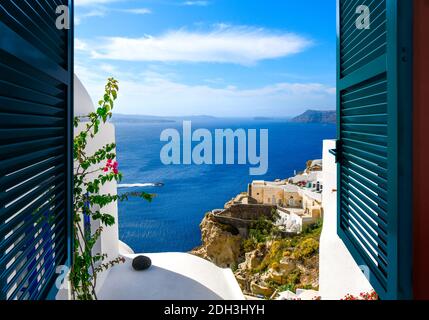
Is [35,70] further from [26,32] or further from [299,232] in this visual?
[299,232]

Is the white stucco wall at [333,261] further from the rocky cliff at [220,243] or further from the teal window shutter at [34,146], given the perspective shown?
the rocky cliff at [220,243]

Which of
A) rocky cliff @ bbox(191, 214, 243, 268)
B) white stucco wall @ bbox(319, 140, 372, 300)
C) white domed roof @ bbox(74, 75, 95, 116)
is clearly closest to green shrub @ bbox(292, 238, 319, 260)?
rocky cliff @ bbox(191, 214, 243, 268)

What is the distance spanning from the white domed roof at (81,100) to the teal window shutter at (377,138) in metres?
2.99

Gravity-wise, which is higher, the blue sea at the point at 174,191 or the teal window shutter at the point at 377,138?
the teal window shutter at the point at 377,138

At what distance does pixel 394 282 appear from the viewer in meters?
1.31

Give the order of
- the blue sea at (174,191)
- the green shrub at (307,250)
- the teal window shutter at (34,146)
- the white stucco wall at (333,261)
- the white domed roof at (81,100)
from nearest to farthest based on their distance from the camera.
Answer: the teal window shutter at (34,146)
the white stucco wall at (333,261)
the white domed roof at (81,100)
the green shrub at (307,250)
the blue sea at (174,191)

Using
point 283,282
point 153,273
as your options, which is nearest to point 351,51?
point 153,273

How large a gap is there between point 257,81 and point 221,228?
34274mm

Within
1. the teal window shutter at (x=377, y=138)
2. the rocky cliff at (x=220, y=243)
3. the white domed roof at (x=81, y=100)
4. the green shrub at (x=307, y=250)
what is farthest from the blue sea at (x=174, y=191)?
the teal window shutter at (x=377, y=138)

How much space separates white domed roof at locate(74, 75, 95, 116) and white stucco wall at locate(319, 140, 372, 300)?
2778 millimetres

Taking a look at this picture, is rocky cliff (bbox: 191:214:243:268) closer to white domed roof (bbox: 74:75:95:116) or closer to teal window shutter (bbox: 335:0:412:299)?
white domed roof (bbox: 74:75:95:116)

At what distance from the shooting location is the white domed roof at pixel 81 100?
4334 mm

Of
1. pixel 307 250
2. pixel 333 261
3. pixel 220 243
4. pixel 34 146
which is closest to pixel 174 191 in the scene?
pixel 220 243
